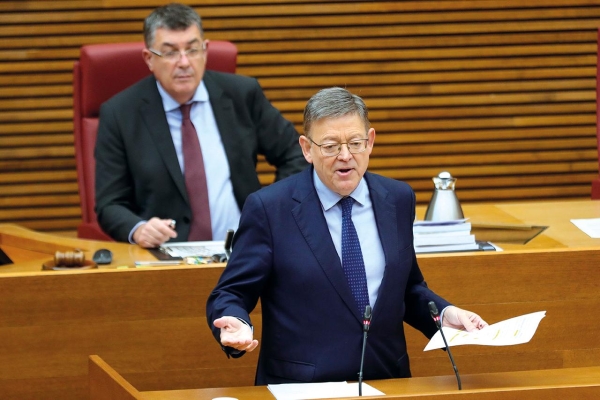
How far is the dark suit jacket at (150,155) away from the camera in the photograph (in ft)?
12.3

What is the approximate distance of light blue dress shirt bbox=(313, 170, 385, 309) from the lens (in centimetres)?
243

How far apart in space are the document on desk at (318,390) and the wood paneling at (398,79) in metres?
3.42

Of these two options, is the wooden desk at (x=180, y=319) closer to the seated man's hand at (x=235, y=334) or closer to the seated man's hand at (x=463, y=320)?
the seated man's hand at (x=463, y=320)

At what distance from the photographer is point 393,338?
2.45 metres

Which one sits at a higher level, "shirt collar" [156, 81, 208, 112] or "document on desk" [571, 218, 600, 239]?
"shirt collar" [156, 81, 208, 112]

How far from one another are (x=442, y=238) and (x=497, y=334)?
3.26 ft

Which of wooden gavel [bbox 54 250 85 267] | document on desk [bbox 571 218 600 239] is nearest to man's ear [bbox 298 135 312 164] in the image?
wooden gavel [bbox 54 250 85 267]

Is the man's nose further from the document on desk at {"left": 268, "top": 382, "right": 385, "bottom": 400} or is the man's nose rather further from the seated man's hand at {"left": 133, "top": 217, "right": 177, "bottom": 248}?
the seated man's hand at {"left": 133, "top": 217, "right": 177, "bottom": 248}

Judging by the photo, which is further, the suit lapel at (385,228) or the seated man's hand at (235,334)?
the suit lapel at (385,228)

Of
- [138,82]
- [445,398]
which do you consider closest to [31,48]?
[138,82]

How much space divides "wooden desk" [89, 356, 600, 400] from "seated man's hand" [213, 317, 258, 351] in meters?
0.11

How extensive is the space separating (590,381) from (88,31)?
3.90m

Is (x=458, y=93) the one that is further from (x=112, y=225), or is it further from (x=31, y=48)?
(x=112, y=225)

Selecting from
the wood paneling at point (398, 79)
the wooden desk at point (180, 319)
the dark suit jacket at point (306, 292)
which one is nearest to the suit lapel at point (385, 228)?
the dark suit jacket at point (306, 292)
